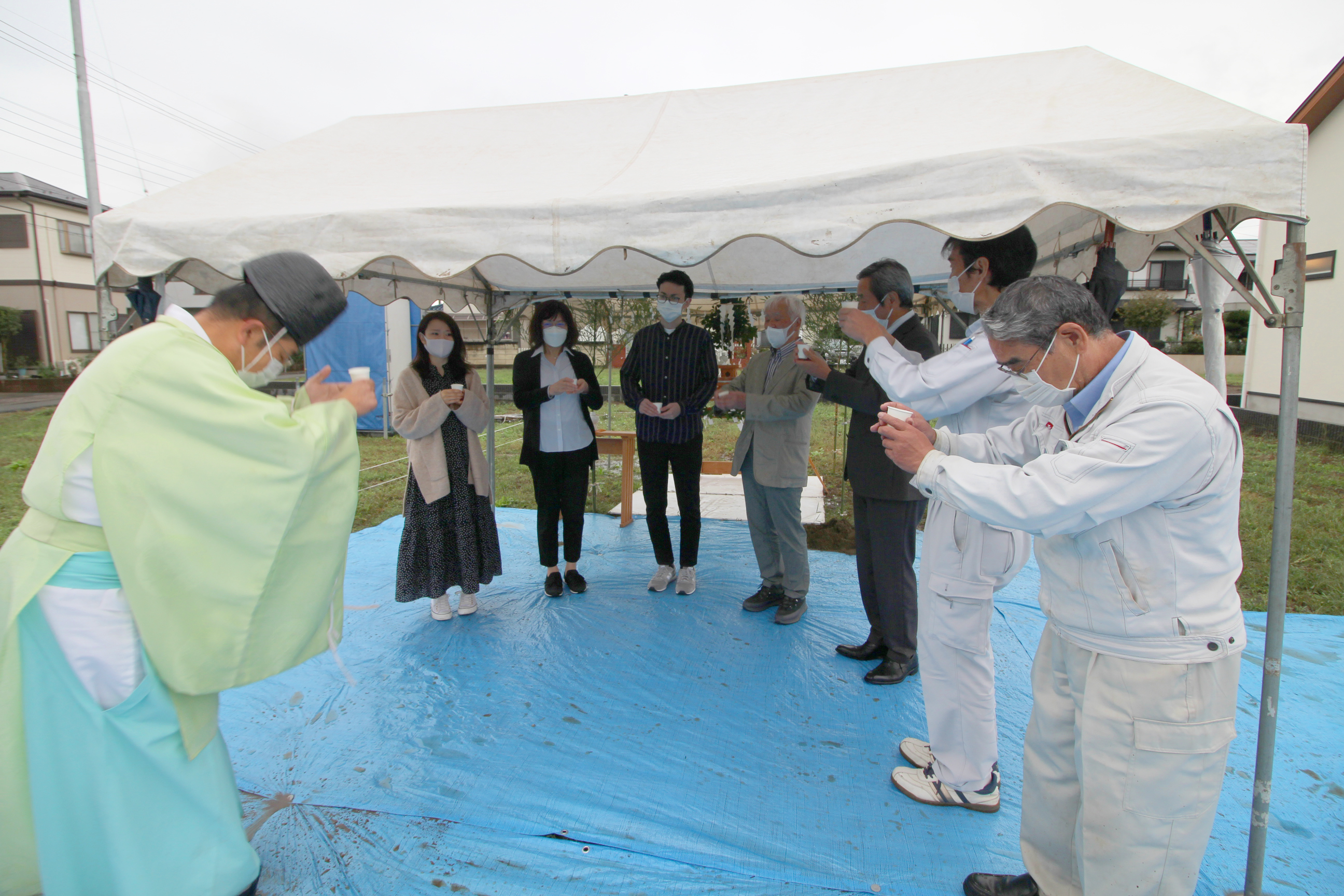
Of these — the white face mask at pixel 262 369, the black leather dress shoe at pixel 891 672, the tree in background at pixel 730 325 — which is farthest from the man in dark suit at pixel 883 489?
the tree in background at pixel 730 325

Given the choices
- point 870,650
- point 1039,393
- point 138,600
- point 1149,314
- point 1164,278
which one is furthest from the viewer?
point 1164,278

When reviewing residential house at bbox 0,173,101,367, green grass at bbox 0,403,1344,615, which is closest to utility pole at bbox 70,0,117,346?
green grass at bbox 0,403,1344,615

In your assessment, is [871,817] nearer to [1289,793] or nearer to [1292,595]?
[1289,793]

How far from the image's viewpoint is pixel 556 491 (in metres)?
4.01

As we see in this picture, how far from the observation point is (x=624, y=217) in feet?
7.50

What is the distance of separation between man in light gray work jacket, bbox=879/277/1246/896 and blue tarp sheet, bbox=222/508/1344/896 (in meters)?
0.73

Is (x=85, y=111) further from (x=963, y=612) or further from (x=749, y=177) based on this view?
(x=963, y=612)

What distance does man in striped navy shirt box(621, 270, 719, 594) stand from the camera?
394 cm

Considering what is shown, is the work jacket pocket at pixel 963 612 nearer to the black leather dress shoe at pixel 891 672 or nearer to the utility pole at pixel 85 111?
the black leather dress shoe at pixel 891 672

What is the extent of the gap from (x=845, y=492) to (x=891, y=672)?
427 cm

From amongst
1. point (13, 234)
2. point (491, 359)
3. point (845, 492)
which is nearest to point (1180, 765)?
point (491, 359)

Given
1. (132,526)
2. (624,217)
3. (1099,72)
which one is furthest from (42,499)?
(1099,72)

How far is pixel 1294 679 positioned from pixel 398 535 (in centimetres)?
559

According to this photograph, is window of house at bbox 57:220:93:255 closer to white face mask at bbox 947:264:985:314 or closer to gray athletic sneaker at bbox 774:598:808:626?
gray athletic sneaker at bbox 774:598:808:626
